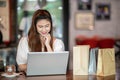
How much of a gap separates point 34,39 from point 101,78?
769 millimetres

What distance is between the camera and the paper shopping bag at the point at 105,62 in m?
2.18

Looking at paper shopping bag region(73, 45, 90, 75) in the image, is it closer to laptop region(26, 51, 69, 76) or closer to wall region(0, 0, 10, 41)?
laptop region(26, 51, 69, 76)

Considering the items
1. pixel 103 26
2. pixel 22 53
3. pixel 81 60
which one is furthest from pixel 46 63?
pixel 103 26

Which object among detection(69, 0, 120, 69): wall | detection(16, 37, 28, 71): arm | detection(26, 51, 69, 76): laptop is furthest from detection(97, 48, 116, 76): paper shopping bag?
detection(69, 0, 120, 69): wall

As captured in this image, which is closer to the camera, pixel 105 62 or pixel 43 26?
pixel 105 62

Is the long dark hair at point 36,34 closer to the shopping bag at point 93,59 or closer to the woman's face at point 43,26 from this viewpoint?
the woman's face at point 43,26

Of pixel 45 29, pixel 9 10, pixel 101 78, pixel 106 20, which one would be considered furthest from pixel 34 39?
pixel 106 20

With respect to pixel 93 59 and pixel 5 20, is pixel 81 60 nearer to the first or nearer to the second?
pixel 93 59

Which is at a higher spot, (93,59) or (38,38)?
(38,38)

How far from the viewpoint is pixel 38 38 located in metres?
2.48

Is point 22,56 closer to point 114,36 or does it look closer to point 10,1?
point 10,1

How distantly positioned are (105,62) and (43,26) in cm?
68

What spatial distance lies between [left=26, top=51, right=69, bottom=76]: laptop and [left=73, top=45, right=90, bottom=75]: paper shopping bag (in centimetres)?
9

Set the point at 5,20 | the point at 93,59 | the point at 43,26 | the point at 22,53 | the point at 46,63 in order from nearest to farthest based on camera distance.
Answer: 1. the point at 46,63
2. the point at 93,59
3. the point at 43,26
4. the point at 22,53
5. the point at 5,20
